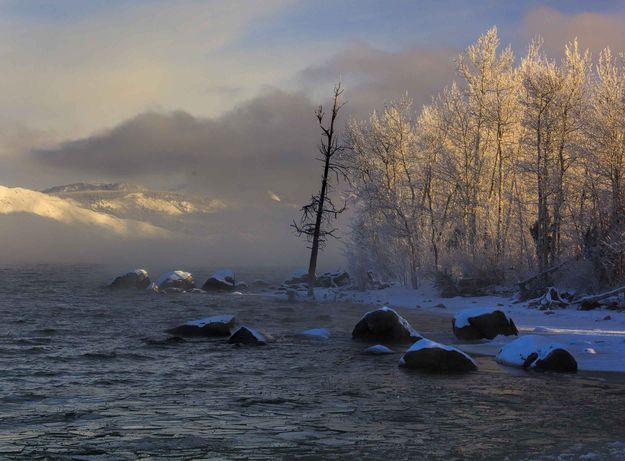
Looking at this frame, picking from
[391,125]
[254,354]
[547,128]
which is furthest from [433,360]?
[391,125]

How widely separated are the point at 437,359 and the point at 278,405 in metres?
4.34

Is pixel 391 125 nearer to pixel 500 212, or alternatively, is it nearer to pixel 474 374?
pixel 500 212

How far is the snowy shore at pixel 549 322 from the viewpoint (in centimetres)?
1479

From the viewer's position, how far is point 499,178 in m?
34.6

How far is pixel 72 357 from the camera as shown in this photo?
15.4m

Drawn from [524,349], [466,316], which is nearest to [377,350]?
[524,349]

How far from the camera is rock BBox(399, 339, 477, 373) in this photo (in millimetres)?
13648

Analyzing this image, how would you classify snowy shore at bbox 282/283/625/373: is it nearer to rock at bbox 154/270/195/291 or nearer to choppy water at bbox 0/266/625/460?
choppy water at bbox 0/266/625/460

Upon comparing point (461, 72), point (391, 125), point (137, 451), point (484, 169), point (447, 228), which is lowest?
point (137, 451)

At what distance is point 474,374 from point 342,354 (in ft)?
11.8

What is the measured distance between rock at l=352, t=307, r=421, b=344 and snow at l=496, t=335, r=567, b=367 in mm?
3769

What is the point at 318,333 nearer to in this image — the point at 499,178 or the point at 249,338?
the point at 249,338

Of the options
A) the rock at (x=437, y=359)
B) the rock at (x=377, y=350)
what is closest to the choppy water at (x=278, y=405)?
the rock at (x=377, y=350)

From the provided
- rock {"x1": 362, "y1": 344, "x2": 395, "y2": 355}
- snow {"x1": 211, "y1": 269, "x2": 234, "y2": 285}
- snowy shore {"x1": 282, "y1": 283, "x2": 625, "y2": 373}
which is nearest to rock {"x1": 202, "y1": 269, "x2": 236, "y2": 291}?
snow {"x1": 211, "y1": 269, "x2": 234, "y2": 285}
